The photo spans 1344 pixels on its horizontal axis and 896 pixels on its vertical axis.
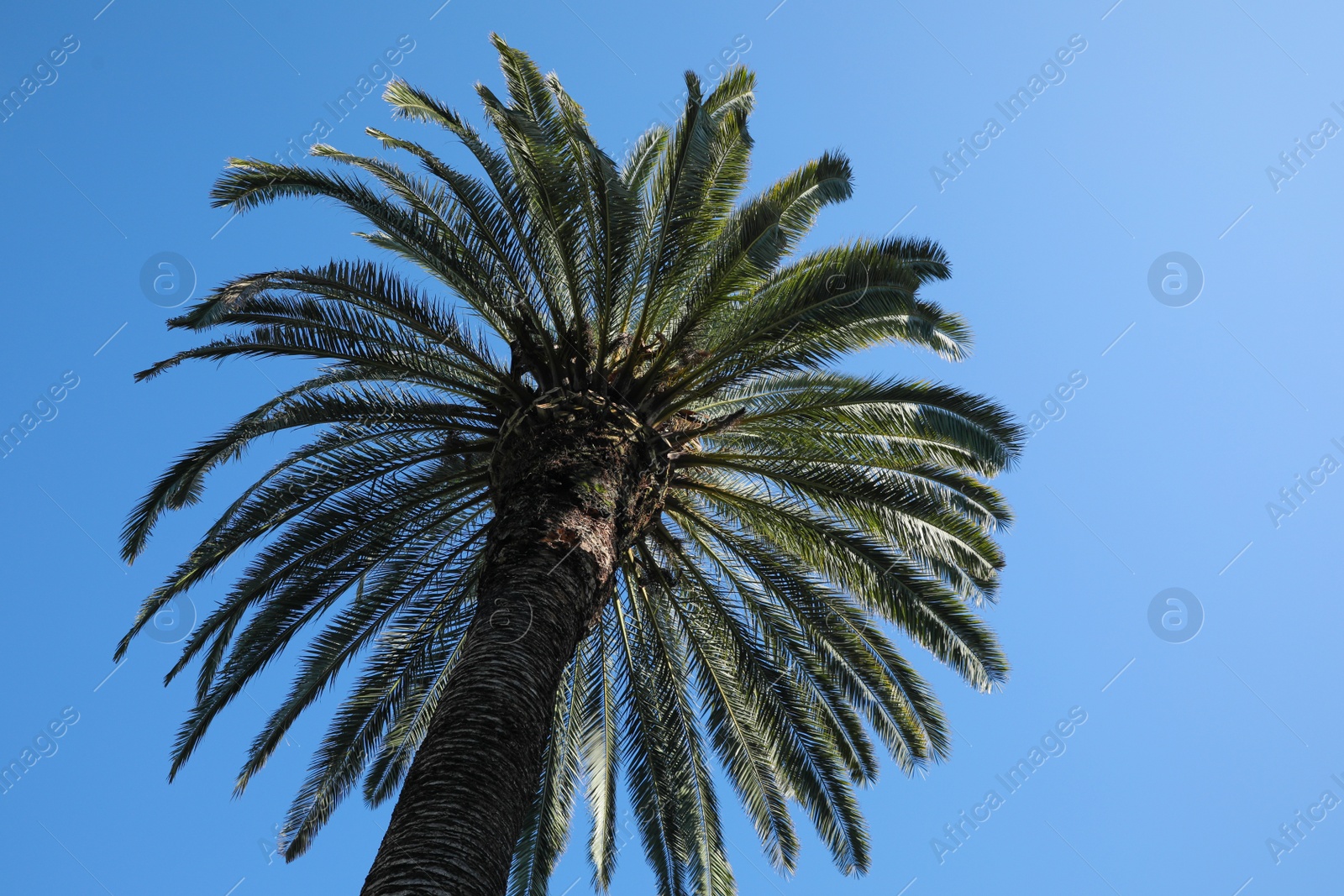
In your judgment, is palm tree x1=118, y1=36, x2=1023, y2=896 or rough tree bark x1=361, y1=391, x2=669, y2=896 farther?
palm tree x1=118, y1=36, x2=1023, y2=896

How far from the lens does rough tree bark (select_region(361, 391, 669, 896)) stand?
18.3 ft

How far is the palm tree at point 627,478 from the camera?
27.9 ft

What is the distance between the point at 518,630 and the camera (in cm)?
693

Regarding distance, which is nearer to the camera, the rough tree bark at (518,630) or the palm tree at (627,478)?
the rough tree bark at (518,630)

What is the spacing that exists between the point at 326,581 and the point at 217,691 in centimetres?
142

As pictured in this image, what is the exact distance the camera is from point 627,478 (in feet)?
27.6

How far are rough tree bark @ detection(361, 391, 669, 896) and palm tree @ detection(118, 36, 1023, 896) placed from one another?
41 millimetres

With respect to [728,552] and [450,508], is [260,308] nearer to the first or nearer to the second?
[450,508]

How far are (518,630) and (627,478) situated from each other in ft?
6.28

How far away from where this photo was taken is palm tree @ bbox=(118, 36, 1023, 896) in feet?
27.9

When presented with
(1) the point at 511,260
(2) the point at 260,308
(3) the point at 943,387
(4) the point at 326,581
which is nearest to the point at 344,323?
(2) the point at 260,308

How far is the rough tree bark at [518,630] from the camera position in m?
5.59

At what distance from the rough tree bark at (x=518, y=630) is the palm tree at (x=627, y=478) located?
0.13 feet

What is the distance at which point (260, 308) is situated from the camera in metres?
8.84
